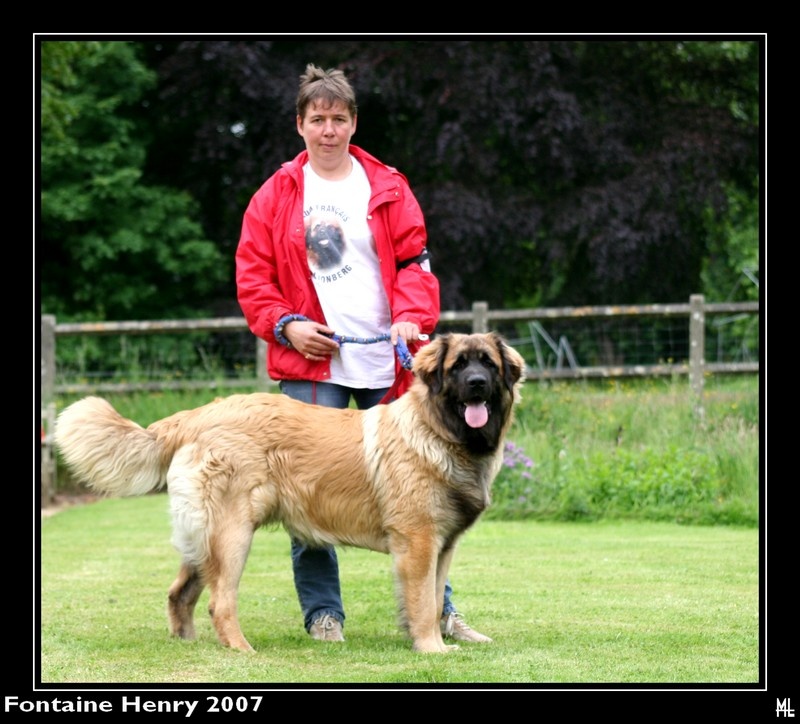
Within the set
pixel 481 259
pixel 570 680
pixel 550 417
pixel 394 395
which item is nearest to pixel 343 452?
pixel 394 395

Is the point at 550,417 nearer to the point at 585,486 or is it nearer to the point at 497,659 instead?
the point at 585,486

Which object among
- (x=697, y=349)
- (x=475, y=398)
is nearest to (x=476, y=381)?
(x=475, y=398)

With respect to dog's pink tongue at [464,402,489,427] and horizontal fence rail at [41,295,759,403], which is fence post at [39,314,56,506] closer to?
horizontal fence rail at [41,295,759,403]

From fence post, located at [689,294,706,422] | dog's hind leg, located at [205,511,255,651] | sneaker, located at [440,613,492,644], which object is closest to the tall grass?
fence post, located at [689,294,706,422]

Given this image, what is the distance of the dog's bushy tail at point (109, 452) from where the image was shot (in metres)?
5.38

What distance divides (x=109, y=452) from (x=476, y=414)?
67.5 inches

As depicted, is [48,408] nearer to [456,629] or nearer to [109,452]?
[109,452]

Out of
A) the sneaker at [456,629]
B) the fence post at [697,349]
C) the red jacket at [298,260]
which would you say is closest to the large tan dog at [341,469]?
the sneaker at [456,629]

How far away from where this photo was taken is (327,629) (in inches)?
218

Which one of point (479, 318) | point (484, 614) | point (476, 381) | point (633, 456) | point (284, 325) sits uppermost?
point (479, 318)

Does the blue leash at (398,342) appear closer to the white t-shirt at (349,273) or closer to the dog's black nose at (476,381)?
the white t-shirt at (349,273)

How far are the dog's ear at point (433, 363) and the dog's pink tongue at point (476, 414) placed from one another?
0.17m

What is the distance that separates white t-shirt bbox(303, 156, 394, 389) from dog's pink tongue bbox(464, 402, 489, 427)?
2.22 ft

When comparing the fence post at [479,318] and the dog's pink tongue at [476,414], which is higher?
the fence post at [479,318]
